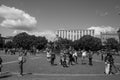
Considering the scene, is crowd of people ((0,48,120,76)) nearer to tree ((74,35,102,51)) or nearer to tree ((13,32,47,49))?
tree ((74,35,102,51))

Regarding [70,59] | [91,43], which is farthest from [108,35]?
[70,59]

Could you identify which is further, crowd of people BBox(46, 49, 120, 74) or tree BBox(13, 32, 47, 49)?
tree BBox(13, 32, 47, 49)

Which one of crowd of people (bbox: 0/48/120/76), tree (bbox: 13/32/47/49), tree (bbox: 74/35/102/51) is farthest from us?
tree (bbox: 13/32/47/49)

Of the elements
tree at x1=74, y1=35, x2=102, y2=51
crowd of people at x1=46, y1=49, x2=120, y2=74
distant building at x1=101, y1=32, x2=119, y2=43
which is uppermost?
distant building at x1=101, y1=32, x2=119, y2=43

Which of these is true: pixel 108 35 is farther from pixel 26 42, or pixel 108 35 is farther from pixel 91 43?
pixel 26 42

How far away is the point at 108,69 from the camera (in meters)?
13.8

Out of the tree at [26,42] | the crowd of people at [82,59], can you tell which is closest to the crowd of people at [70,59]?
the crowd of people at [82,59]

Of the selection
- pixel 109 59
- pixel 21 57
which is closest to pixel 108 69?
pixel 109 59

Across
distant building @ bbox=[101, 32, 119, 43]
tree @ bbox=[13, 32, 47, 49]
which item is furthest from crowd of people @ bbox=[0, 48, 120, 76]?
distant building @ bbox=[101, 32, 119, 43]

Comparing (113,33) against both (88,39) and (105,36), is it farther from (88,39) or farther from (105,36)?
(88,39)

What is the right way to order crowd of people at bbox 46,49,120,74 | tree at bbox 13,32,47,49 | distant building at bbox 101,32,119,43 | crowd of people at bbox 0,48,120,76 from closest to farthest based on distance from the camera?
crowd of people at bbox 0,48,120,76 → crowd of people at bbox 46,49,120,74 → tree at bbox 13,32,47,49 → distant building at bbox 101,32,119,43

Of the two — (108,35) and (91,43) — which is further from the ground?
(108,35)

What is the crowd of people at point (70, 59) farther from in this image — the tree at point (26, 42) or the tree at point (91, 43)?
the tree at point (26, 42)

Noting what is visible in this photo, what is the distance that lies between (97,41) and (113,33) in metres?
74.1
